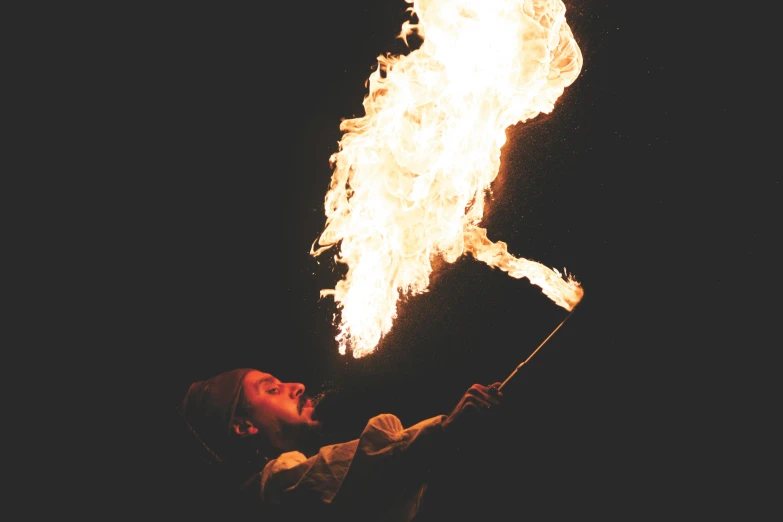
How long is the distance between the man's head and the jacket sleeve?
55 centimetres

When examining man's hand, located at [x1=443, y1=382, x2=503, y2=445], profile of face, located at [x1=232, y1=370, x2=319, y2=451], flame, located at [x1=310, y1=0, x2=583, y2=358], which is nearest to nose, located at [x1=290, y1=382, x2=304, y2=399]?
profile of face, located at [x1=232, y1=370, x2=319, y2=451]

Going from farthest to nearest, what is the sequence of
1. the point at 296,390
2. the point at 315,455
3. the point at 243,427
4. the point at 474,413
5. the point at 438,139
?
the point at 296,390 → the point at 243,427 → the point at 438,139 → the point at 315,455 → the point at 474,413

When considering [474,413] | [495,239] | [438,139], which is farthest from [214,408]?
[438,139]

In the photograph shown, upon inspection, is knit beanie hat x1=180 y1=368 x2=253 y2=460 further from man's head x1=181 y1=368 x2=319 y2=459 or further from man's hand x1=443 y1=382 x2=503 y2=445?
man's hand x1=443 y1=382 x2=503 y2=445

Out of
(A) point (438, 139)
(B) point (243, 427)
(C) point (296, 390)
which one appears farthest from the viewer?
(C) point (296, 390)

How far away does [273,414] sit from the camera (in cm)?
315

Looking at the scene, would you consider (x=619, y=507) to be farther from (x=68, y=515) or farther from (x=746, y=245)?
(x=68, y=515)

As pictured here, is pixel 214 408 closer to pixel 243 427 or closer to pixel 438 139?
pixel 243 427

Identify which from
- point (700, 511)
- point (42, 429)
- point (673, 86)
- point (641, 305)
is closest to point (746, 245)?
point (641, 305)

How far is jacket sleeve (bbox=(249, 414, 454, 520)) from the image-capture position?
2205 millimetres

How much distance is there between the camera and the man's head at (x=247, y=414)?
9.99ft

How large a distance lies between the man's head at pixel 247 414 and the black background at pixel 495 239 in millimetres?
344

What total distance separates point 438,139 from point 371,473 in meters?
1.86

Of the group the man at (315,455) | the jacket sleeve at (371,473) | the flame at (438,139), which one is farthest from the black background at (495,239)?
the jacket sleeve at (371,473)
